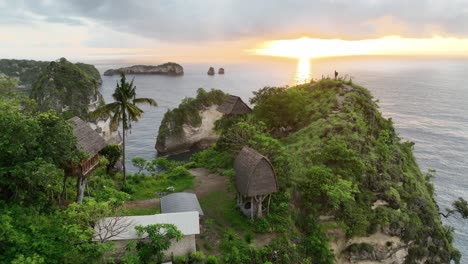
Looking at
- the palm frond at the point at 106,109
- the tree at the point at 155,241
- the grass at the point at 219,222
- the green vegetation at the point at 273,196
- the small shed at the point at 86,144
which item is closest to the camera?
the green vegetation at the point at 273,196

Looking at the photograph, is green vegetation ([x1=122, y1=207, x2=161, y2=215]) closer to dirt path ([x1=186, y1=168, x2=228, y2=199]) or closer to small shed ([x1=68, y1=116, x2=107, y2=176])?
dirt path ([x1=186, y1=168, x2=228, y2=199])

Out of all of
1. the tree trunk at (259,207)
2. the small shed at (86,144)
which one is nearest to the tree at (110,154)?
the small shed at (86,144)

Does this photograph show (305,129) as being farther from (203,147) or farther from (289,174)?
(203,147)

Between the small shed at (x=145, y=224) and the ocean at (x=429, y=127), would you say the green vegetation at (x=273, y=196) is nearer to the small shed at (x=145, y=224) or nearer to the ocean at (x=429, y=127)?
the small shed at (x=145, y=224)

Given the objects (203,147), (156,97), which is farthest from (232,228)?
(156,97)

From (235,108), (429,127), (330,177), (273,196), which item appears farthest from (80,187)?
(429,127)

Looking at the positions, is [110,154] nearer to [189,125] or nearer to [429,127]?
[189,125]
